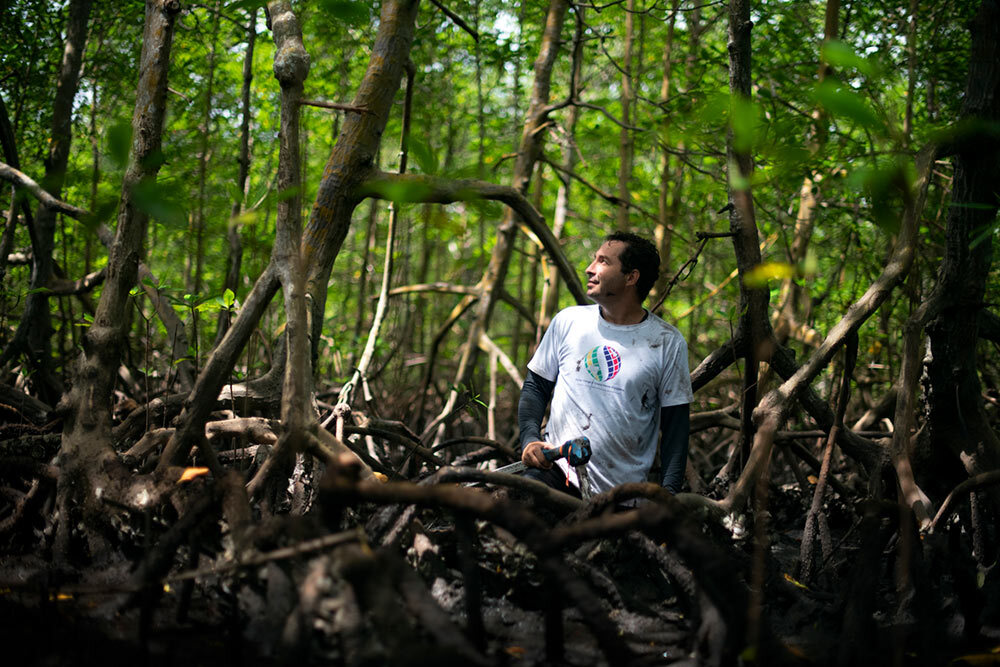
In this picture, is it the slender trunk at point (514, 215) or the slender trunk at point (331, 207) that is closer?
the slender trunk at point (331, 207)

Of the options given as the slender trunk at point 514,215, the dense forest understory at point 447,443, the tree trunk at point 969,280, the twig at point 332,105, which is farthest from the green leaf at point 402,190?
the slender trunk at point 514,215

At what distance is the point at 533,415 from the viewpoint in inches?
130

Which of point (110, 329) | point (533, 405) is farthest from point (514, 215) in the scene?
point (110, 329)

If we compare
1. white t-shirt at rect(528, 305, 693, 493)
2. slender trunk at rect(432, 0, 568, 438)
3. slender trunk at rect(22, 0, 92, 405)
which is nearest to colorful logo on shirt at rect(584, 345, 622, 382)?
white t-shirt at rect(528, 305, 693, 493)

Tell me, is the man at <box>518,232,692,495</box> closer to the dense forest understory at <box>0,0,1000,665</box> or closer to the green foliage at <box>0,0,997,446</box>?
the dense forest understory at <box>0,0,1000,665</box>

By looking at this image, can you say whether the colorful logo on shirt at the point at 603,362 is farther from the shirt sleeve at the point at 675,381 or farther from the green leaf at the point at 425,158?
the green leaf at the point at 425,158

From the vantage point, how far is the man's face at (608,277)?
3238mm

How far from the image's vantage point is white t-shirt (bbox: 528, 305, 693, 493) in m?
3.08

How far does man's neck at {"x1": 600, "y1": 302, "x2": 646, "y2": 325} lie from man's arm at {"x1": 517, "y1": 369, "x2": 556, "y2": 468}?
1.25 feet

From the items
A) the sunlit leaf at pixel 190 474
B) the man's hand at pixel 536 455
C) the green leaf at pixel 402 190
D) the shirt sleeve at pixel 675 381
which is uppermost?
the green leaf at pixel 402 190

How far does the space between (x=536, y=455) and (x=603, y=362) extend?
49cm

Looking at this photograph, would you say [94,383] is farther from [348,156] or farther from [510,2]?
[510,2]

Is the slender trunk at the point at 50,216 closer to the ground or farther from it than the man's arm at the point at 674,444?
farther from it

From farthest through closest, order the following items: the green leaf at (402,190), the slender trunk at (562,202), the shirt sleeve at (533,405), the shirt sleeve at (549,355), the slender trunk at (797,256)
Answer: the slender trunk at (797,256)
the slender trunk at (562,202)
the shirt sleeve at (549,355)
the shirt sleeve at (533,405)
the green leaf at (402,190)
